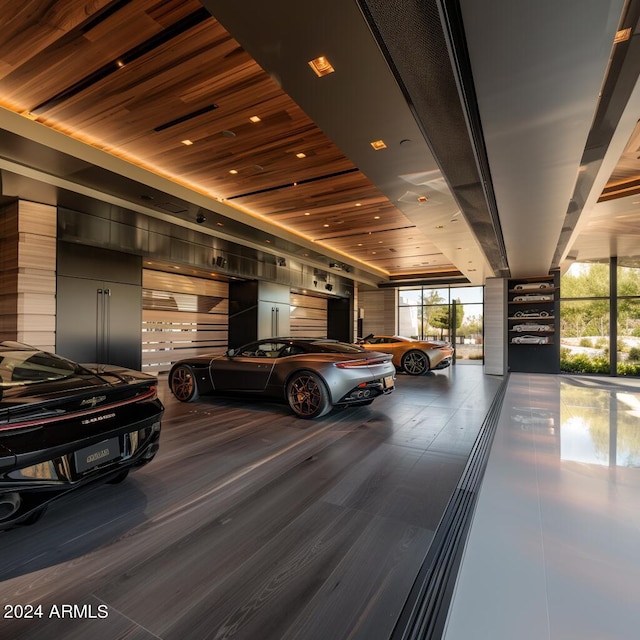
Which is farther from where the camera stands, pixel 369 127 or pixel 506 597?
pixel 369 127

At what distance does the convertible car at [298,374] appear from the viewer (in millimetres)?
4344

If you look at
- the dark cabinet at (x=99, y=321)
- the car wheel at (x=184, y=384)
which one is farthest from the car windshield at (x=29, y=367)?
the dark cabinet at (x=99, y=321)

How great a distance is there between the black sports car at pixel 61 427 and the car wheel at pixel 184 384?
294cm

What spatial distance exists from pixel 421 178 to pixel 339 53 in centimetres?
191

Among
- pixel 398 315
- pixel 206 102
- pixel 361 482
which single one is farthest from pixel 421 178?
pixel 398 315

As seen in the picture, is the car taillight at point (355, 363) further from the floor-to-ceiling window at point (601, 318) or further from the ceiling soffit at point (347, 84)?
the floor-to-ceiling window at point (601, 318)

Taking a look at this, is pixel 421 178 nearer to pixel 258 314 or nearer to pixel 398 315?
pixel 258 314

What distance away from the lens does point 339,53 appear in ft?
6.64

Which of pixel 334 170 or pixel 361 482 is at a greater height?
pixel 334 170

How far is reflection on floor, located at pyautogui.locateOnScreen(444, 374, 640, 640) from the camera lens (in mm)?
1409

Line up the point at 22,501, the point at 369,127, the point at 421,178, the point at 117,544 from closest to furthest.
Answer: the point at 22,501 → the point at 117,544 → the point at 369,127 → the point at 421,178

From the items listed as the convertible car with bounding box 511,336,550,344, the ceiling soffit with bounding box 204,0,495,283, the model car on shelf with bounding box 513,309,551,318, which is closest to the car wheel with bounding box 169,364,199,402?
the ceiling soffit with bounding box 204,0,495,283

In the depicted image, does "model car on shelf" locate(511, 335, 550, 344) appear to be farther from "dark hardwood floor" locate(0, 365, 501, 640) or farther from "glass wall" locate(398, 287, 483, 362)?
"dark hardwood floor" locate(0, 365, 501, 640)

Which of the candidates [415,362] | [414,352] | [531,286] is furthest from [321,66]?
[531,286]
